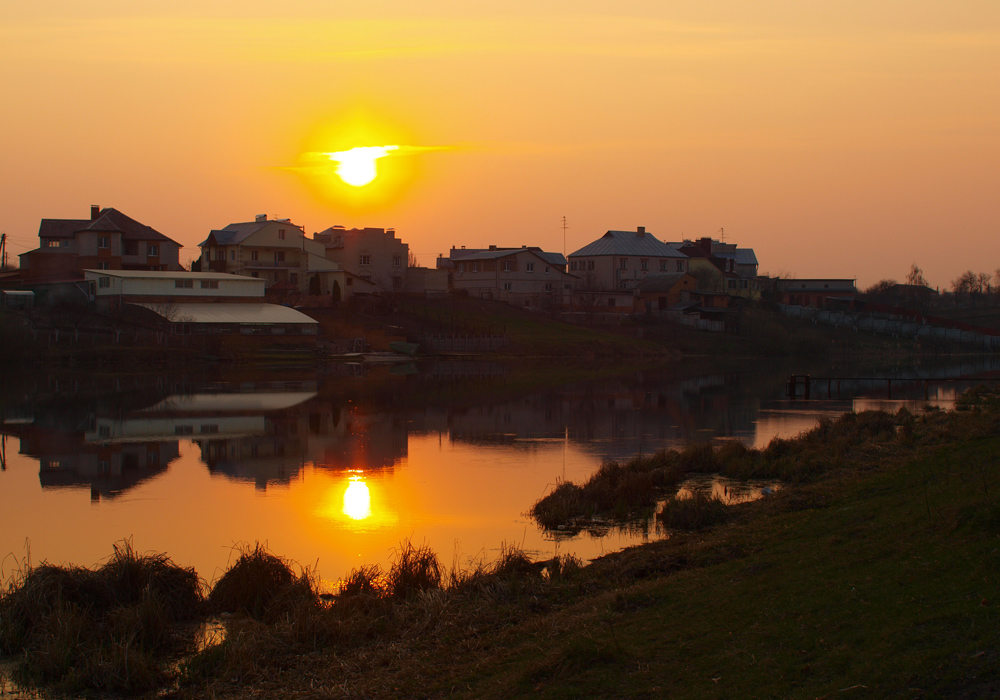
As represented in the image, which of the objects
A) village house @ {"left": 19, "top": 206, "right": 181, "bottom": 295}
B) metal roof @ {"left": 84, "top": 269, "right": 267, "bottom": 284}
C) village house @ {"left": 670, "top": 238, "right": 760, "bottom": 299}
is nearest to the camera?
metal roof @ {"left": 84, "top": 269, "right": 267, "bottom": 284}

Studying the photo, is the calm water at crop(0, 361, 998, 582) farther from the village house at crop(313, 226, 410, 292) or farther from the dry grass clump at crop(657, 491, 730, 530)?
the village house at crop(313, 226, 410, 292)

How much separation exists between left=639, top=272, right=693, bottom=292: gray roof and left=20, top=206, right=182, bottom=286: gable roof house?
4484 centimetres

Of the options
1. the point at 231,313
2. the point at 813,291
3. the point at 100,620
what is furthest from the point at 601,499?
the point at 813,291

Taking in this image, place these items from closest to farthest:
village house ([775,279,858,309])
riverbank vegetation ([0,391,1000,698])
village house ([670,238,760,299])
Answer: riverbank vegetation ([0,391,1000,698])
village house ([670,238,760,299])
village house ([775,279,858,309])

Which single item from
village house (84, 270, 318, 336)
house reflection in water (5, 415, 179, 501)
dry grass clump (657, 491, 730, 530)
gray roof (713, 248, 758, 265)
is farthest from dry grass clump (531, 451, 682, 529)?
gray roof (713, 248, 758, 265)

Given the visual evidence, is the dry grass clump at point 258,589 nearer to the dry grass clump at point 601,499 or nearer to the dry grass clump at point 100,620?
the dry grass clump at point 100,620

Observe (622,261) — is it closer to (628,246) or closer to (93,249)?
(628,246)

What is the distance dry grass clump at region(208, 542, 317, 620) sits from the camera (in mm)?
10656

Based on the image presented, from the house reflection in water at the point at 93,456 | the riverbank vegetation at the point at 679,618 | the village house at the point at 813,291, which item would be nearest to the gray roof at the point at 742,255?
the village house at the point at 813,291

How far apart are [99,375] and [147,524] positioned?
37.4 metres

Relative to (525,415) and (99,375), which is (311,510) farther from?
(99,375)

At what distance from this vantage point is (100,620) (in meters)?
10.1

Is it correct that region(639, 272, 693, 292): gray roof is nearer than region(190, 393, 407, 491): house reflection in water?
No

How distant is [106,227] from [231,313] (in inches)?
690
